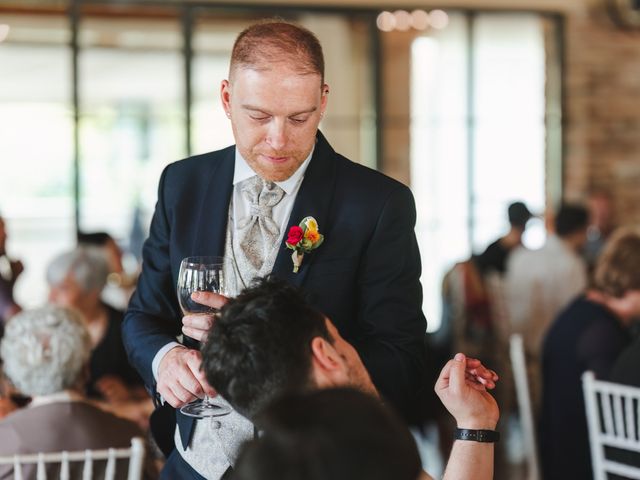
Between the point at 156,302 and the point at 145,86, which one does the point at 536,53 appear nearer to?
the point at 145,86

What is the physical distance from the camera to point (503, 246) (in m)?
7.50

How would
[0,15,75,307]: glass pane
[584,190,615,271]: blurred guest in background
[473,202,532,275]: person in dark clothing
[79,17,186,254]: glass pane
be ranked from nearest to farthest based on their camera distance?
[473,202,532,275]: person in dark clothing, [0,15,75,307]: glass pane, [79,17,186,254]: glass pane, [584,190,615,271]: blurred guest in background

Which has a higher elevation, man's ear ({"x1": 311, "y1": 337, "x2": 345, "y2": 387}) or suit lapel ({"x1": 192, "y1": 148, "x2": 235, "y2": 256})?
suit lapel ({"x1": 192, "y1": 148, "x2": 235, "y2": 256})

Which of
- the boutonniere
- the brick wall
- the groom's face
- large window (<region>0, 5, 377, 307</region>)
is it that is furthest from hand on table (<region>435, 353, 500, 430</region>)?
the brick wall

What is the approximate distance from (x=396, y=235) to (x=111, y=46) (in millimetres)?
6773

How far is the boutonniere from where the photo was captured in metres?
1.94

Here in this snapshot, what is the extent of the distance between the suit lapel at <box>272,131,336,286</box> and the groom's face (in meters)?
0.11

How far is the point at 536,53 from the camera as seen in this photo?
9.47 metres

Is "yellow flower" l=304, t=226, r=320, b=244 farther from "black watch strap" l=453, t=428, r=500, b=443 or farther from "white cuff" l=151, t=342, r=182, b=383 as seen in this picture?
"black watch strap" l=453, t=428, r=500, b=443

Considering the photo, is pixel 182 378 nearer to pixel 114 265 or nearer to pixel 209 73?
pixel 114 265

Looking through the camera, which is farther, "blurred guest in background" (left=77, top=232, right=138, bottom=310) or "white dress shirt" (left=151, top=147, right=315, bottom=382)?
"blurred guest in background" (left=77, top=232, right=138, bottom=310)

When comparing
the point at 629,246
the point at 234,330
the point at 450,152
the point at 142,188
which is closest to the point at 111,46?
the point at 142,188

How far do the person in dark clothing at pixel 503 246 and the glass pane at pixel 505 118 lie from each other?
1795mm

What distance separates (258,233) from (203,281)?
0.72ft
